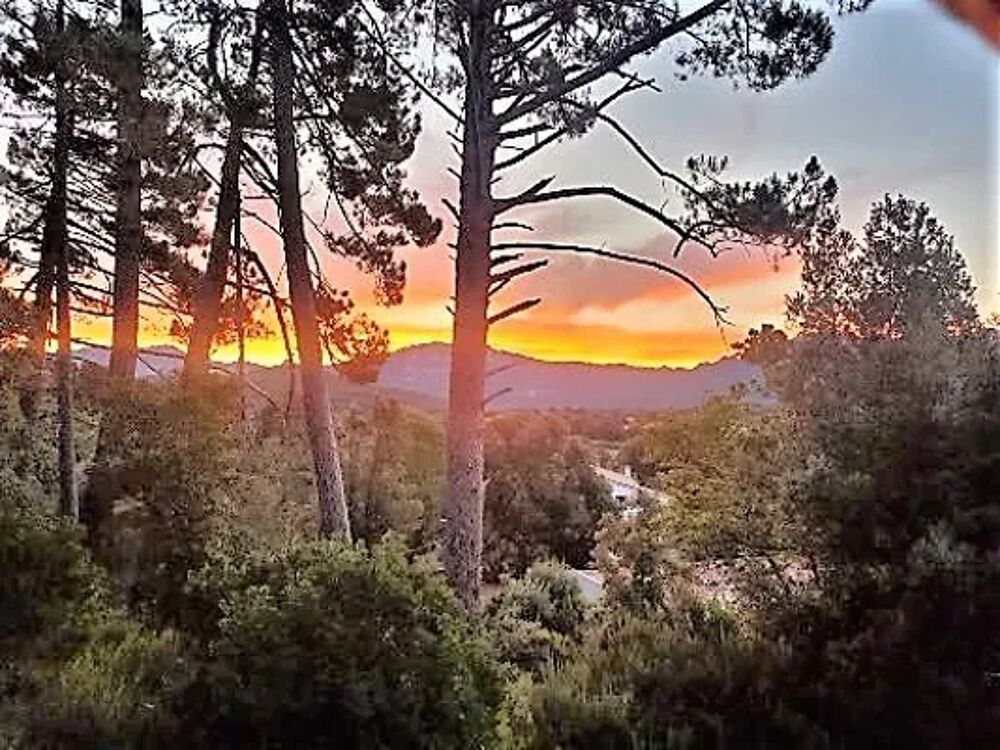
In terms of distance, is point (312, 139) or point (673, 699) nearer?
point (673, 699)

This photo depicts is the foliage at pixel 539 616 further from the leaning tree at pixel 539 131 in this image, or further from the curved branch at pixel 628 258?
the curved branch at pixel 628 258

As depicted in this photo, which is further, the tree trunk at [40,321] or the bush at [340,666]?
the tree trunk at [40,321]

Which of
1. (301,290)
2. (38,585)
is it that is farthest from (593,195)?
(38,585)

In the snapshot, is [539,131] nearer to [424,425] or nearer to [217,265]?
[217,265]

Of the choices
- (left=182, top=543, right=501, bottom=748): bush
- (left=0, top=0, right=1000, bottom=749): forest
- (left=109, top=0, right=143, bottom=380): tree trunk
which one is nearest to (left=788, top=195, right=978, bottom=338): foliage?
(left=0, top=0, right=1000, bottom=749): forest

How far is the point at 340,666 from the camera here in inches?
109

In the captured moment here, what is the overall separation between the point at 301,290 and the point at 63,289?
1.43 meters

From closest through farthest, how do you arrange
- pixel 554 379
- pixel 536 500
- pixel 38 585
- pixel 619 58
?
pixel 38 585, pixel 619 58, pixel 554 379, pixel 536 500

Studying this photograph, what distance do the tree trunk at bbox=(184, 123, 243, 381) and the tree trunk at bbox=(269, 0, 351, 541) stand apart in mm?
519

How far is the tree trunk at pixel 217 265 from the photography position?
6.07 m

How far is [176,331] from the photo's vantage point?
6.93 meters

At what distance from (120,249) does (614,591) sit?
334 centimetres

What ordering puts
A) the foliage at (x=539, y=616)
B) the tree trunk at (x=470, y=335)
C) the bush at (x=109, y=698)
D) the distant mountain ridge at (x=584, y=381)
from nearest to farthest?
the bush at (x=109, y=698), the foliage at (x=539, y=616), the tree trunk at (x=470, y=335), the distant mountain ridge at (x=584, y=381)

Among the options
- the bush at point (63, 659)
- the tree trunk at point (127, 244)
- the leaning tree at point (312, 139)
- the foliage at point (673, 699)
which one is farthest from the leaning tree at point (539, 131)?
the bush at point (63, 659)
